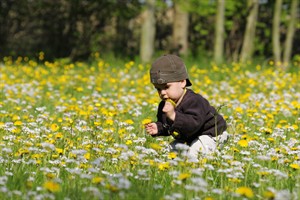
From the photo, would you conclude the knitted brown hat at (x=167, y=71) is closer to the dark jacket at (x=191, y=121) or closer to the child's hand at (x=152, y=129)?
the dark jacket at (x=191, y=121)

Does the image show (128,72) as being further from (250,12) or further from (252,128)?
(252,128)

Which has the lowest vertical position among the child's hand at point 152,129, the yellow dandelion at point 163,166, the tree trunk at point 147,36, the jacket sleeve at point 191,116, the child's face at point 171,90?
the yellow dandelion at point 163,166

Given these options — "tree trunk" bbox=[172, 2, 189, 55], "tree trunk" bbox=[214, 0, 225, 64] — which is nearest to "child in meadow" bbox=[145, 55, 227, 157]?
"tree trunk" bbox=[214, 0, 225, 64]

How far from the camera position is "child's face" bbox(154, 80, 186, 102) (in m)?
4.76

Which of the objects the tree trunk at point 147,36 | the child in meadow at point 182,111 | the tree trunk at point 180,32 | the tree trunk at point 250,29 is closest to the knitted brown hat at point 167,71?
the child in meadow at point 182,111

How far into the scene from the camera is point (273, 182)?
3834 mm

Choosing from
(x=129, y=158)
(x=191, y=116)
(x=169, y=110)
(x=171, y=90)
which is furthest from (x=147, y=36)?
(x=129, y=158)

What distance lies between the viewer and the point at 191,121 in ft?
14.9

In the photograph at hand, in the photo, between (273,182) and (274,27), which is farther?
(274,27)

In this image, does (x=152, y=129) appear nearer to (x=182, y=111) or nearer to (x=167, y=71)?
(x=182, y=111)

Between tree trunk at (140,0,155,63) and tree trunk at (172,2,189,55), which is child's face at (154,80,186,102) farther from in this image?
tree trunk at (172,2,189,55)

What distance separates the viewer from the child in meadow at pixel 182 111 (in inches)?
180

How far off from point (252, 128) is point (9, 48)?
16.3 meters

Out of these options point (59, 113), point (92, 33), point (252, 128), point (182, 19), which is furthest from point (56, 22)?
point (252, 128)
